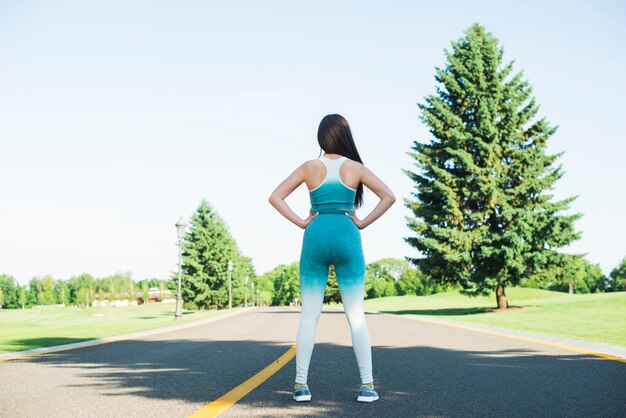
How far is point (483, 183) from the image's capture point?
2400 cm

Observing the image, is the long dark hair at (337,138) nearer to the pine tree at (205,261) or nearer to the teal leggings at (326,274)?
the teal leggings at (326,274)

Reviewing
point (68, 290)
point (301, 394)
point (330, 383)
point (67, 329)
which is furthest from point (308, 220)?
point (68, 290)

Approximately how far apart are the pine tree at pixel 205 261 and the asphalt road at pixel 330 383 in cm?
4537

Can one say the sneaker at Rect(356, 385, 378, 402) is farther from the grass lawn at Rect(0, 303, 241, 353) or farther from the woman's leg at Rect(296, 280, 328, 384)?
the grass lawn at Rect(0, 303, 241, 353)

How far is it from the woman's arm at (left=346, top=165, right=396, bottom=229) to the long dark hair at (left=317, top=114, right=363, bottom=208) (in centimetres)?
11

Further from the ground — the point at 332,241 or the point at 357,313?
the point at 332,241

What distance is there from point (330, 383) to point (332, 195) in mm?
1950

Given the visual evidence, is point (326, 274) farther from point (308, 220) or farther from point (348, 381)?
point (348, 381)

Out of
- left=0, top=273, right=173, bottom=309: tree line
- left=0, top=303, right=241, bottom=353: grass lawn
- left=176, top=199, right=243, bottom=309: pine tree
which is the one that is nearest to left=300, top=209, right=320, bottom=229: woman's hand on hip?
left=0, top=303, right=241, bottom=353: grass lawn

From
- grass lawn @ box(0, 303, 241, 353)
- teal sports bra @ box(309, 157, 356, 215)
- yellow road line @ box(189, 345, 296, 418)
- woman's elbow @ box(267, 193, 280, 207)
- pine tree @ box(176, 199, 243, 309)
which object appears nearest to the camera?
yellow road line @ box(189, 345, 296, 418)

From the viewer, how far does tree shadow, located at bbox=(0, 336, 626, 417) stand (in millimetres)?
3777

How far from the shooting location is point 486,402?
399 cm

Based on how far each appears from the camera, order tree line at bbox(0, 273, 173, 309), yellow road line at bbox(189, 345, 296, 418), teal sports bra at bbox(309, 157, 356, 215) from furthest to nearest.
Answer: tree line at bbox(0, 273, 173, 309) < teal sports bra at bbox(309, 157, 356, 215) < yellow road line at bbox(189, 345, 296, 418)

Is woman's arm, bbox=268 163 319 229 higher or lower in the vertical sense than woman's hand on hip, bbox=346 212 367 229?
higher
